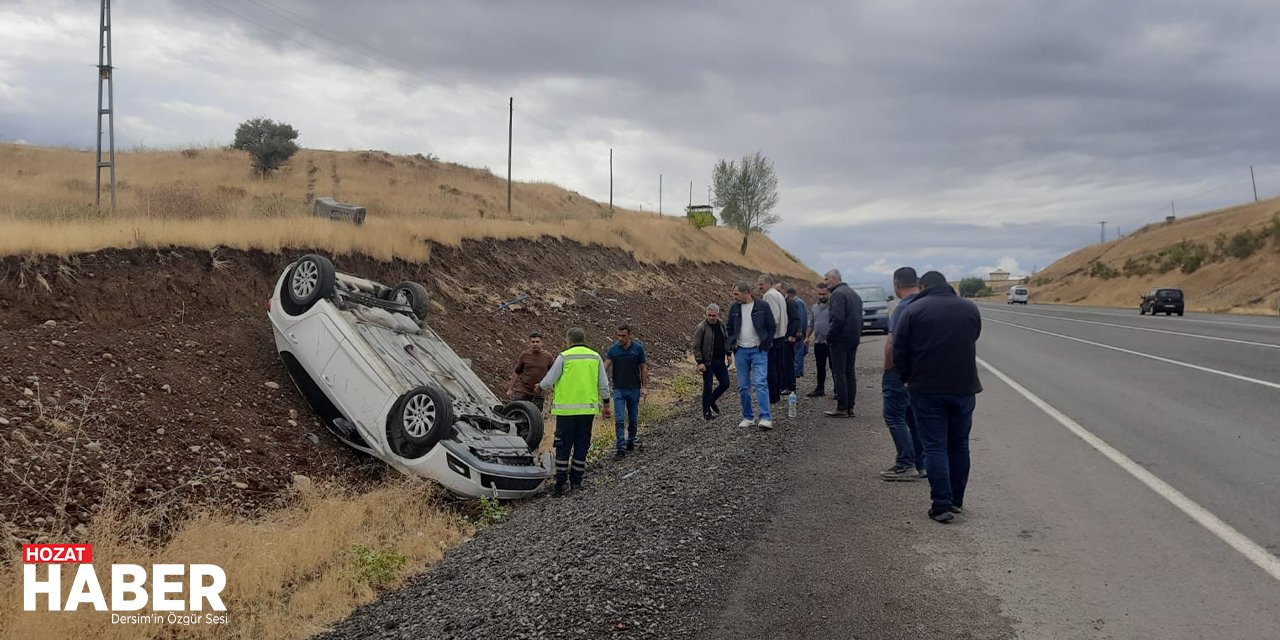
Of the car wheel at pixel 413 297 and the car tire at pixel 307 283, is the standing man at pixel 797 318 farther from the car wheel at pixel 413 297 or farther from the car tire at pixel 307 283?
the car tire at pixel 307 283

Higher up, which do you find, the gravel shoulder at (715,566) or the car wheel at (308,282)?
the car wheel at (308,282)

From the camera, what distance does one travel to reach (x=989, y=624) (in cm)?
400

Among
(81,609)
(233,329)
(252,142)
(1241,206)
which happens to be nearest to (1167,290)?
(233,329)

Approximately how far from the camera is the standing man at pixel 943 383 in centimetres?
588

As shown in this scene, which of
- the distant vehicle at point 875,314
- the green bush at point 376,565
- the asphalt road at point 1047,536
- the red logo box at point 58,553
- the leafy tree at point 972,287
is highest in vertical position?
the leafy tree at point 972,287

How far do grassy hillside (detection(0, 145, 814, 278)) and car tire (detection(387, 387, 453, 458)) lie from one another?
627 centimetres

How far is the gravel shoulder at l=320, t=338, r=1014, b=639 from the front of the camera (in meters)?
4.15

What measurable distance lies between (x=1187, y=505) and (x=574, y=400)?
5.58 m

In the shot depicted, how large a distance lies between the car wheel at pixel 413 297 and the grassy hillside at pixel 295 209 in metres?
3.22

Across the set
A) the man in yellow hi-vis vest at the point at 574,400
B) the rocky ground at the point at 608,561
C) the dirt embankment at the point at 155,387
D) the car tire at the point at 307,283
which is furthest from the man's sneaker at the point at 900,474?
the car tire at the point at 307,283

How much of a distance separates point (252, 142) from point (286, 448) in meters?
49.8

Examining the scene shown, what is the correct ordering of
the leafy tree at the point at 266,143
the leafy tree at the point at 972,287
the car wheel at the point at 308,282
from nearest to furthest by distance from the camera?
the car wheel at the point at 308,282 → the leafy tree at the point at 266,143 → the leafy tree at the point at 972,287

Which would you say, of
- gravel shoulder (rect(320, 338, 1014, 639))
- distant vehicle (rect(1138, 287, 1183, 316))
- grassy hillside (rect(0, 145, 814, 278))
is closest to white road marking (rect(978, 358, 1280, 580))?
gravel shoulder (rect(320, 338, 1014, 639))

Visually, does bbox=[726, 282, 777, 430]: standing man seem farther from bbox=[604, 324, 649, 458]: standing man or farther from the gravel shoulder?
the gravel shoulder
